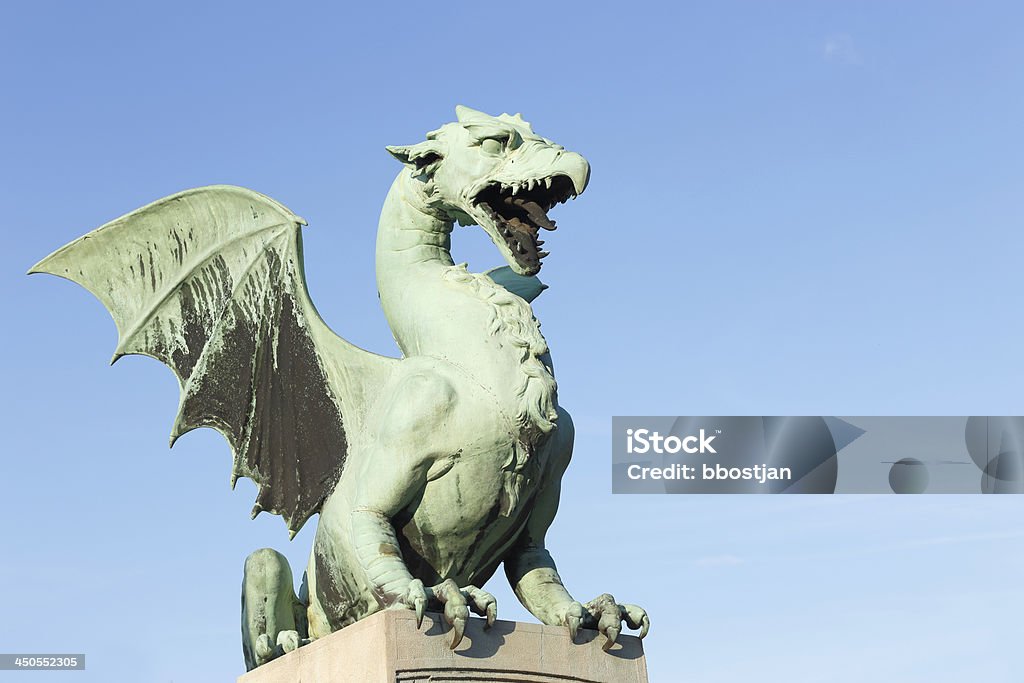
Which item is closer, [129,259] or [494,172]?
[494,172]

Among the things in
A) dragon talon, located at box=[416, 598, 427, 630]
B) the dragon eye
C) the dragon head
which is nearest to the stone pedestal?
dragon talon, located at box=[416, 598, 427, 630]

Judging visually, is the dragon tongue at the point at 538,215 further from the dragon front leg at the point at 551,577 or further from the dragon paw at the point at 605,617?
the dragon paw at the point at 605,617

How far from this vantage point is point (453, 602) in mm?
6273

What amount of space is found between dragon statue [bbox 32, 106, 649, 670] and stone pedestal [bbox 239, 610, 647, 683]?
86 mm

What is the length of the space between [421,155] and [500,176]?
0.48 meters

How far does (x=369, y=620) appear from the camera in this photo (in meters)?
6.32

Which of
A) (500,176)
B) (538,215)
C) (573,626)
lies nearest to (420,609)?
(573,626)

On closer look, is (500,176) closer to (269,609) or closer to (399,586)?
(399,586)

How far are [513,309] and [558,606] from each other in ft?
4.79

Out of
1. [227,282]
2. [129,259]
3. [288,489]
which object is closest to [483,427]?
[288,489]

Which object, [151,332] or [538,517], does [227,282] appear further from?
[538,517]

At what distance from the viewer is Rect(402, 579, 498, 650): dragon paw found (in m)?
6.25

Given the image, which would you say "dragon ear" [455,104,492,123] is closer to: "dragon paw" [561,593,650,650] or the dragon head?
the dragon head

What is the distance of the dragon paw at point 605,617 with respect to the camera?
675 centimetres
